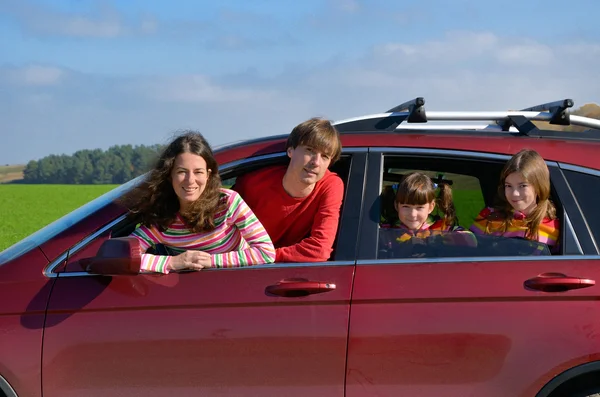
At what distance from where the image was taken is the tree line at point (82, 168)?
8625cm

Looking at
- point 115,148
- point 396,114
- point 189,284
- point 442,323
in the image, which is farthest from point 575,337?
point 115,148

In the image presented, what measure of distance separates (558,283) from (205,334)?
1.54 metres

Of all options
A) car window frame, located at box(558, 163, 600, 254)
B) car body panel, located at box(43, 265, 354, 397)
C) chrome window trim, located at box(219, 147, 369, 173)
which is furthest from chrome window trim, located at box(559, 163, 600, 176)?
car body panel, located at box(43, 265, 354, 397)

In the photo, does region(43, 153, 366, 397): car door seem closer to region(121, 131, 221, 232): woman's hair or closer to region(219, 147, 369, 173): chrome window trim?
region(121, 131, 221, 232): woman's hair

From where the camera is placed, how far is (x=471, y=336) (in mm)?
2963

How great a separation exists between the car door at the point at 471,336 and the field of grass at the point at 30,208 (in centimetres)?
2161

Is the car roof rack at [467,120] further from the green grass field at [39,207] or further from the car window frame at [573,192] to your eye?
the green grass field at [39,207]

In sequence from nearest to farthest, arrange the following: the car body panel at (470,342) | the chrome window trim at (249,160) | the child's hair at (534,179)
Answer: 1. the car body panel at (470,342)
2. the child's hair at (534,179)
3. the chrome window trim at (249,160)

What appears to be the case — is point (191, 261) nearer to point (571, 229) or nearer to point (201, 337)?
point (201, 337)

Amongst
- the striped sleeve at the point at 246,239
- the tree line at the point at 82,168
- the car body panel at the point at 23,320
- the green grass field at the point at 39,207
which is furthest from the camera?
the tree line at the point at 82,168

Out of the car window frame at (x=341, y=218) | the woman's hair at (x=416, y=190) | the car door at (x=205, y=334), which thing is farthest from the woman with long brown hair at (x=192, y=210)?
the woman's hair at (x=416, y=190)

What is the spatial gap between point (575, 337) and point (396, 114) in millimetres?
1434

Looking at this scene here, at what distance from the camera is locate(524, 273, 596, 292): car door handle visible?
300 centimetres

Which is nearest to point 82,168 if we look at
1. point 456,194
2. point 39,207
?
point 39,207
